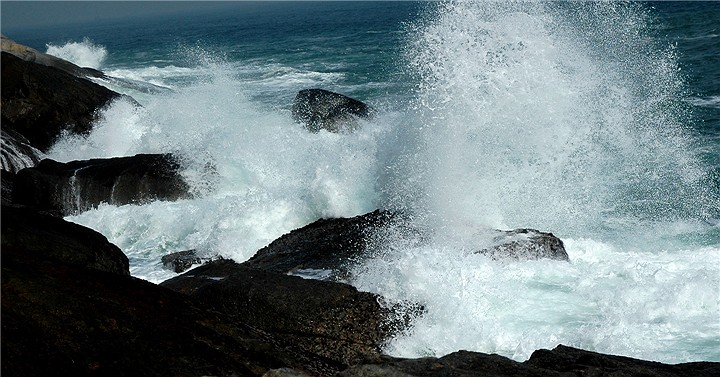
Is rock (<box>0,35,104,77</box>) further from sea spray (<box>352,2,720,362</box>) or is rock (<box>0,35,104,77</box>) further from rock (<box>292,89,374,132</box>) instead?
sea spray (<box>352,2,720,362</box>)

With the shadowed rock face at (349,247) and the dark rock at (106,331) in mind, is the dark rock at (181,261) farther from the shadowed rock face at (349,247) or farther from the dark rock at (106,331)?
the dark rock at (106,331)

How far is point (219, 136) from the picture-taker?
15.8 meters

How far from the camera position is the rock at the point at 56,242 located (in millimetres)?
5062

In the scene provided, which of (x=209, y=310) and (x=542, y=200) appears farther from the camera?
(x=542, y=200)

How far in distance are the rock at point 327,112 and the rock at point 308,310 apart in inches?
427

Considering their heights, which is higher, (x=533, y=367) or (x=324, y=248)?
(x=324, y=248)

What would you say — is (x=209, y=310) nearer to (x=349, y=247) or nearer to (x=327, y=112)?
(x=349, y=247)

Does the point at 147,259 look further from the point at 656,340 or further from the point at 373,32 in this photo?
the point at 373,32

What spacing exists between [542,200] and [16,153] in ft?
36.6

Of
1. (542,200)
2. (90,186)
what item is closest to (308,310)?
(542,200)

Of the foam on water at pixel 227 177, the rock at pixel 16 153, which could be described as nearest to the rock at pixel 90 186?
the foam on water at pixel 227 177

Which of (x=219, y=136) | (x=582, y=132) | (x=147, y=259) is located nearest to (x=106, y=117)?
(x=219, y=136)

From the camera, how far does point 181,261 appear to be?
9.83 metres

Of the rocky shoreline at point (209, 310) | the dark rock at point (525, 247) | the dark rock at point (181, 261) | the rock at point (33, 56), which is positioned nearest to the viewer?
the rocky shoreline at point (209, 310)
